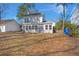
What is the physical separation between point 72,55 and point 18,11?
62cm

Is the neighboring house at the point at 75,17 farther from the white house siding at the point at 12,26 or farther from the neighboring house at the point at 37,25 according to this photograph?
the white house siding at the point at 12,26

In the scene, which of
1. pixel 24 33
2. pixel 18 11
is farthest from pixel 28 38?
pixel 18 11

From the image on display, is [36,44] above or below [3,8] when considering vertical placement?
below

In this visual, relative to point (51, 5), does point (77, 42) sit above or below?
below

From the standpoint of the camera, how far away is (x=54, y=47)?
3.27 meters

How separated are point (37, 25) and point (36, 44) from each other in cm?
Result: 17

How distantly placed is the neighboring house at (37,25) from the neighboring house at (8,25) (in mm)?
72

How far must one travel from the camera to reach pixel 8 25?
329 cm

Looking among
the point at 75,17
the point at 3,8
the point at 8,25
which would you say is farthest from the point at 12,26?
the point at 75,17

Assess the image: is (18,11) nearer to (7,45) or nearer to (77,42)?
(7,45)

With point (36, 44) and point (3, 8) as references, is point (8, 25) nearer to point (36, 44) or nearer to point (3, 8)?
point (3, 8)

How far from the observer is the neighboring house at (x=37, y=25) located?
10.8ft

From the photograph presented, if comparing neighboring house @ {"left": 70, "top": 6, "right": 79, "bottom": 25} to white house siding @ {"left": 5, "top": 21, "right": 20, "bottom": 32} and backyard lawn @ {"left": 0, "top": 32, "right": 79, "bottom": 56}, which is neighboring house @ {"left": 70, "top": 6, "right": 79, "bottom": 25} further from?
white house siding @ {"left": 5, "top": 21, "right": 20, "bottom": 32}

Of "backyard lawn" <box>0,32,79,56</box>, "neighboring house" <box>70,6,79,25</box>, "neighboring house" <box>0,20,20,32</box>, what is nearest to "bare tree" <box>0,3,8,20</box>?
"neighboring house" <box>0,20,20,32</box>
